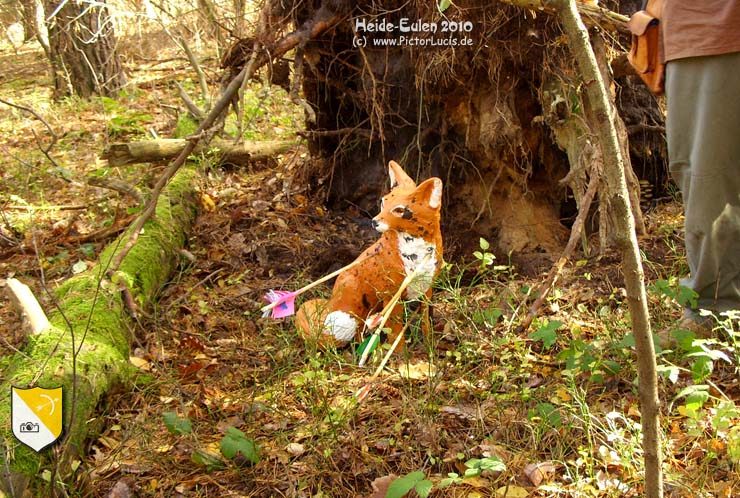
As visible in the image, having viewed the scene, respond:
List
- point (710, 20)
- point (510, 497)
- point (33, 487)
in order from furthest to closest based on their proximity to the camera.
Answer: point (710, 20) < point (33, 487) < point (510, 497)

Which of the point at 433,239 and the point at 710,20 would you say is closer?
the point at 710,20

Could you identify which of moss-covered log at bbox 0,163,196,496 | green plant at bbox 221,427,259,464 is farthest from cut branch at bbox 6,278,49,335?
green plant at bbox 221,427,259,464

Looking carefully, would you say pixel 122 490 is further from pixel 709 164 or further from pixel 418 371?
pixel 709 164

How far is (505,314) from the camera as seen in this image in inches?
127

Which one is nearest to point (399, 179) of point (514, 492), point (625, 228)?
point (514, 492)

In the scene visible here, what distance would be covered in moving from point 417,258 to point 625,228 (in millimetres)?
1549

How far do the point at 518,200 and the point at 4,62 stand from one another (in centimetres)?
921

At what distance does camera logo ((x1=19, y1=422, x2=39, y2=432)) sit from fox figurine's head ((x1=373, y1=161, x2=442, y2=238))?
1640 millimetres

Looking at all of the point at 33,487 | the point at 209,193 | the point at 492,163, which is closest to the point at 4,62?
the point at 209,193

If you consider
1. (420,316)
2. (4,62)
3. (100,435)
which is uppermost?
(4,62)

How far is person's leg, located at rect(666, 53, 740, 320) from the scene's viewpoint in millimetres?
2443

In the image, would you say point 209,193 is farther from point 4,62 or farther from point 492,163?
point 4,62

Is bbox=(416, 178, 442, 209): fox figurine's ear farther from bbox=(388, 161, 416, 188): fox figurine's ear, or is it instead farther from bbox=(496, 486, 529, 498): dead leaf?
bbox=(496, 486, 529, 498): dead leaf

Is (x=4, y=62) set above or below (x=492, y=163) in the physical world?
above
